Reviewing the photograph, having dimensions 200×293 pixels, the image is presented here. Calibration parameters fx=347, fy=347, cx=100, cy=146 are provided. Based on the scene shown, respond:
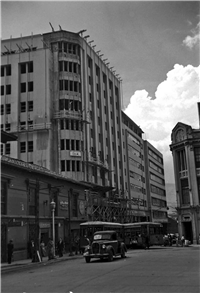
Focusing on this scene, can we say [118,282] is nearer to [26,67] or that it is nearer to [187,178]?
[187,178]

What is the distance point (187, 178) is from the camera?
49938 millimetres

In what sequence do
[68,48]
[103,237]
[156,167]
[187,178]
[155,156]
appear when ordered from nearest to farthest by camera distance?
1. [103,237]
2. [187,178]
3. [68,48]
4. [156,167]
5. [155,156]

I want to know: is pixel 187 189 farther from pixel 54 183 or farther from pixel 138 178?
pixel 138 178

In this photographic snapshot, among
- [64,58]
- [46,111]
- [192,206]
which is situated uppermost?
[64,58]

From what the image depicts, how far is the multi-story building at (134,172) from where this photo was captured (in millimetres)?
73625

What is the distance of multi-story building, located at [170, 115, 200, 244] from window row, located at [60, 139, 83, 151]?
1421cm

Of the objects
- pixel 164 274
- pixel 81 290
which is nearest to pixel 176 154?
pixel 164 274

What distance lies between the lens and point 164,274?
49.7 feet

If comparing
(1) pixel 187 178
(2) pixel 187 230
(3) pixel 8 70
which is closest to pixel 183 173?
(1) pixel 187 178

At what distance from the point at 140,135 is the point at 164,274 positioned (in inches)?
3072

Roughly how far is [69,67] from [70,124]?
993cm

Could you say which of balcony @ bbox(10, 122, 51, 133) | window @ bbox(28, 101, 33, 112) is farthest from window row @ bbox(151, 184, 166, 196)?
window @ bbox(28, 101, 33, 112)

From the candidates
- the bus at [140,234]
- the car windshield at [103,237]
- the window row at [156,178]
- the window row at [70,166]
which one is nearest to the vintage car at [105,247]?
the car windshield at [103,237]

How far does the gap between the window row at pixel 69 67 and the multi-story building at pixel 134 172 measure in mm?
22406
